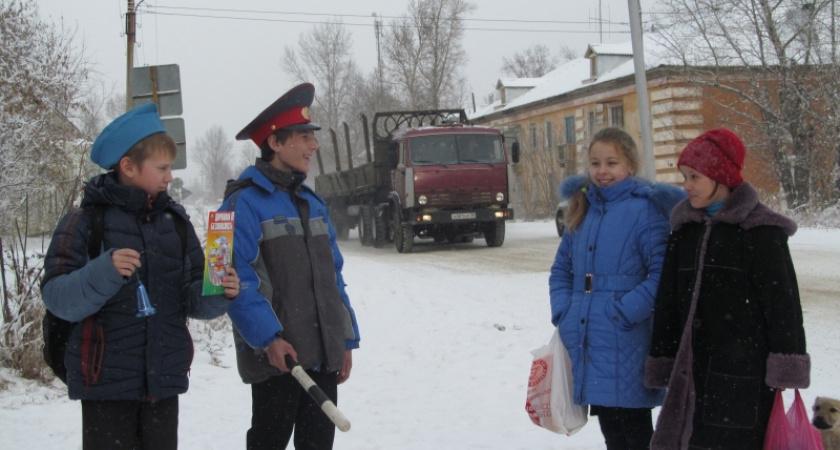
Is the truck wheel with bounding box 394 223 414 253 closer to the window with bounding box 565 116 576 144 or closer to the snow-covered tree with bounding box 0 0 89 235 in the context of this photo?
the snow-covered tree with bounding box 0 0 89 235

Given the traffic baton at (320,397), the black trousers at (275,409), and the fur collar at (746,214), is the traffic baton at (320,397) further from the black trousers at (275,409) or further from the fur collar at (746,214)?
the fur collar at (746,214)

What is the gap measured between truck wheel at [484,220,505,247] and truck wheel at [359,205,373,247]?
11.0 feet

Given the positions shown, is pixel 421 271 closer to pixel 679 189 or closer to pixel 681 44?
pixel 679 189

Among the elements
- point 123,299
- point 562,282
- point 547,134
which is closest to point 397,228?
point 562,282

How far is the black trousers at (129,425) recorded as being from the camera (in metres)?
2.62

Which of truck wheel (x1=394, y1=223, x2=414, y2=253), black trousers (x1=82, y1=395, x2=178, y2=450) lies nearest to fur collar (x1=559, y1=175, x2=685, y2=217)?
black trousers (x1=82, y1=395, x2=178, y2=450)

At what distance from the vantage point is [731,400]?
2.70 meters

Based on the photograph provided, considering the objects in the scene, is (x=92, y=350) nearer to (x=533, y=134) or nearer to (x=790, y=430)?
(x=790, y=430)

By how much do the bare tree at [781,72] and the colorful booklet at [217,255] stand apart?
23.8 m

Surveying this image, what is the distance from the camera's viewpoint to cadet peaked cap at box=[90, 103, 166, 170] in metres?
2.73

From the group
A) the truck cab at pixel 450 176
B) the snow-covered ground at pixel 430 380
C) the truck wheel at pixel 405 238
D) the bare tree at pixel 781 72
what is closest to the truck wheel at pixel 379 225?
the truck wheel at pixel 405 238

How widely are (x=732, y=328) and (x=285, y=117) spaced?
6.10 feet

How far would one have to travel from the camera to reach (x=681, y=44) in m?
26.3

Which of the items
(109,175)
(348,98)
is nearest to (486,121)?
(348,98)
